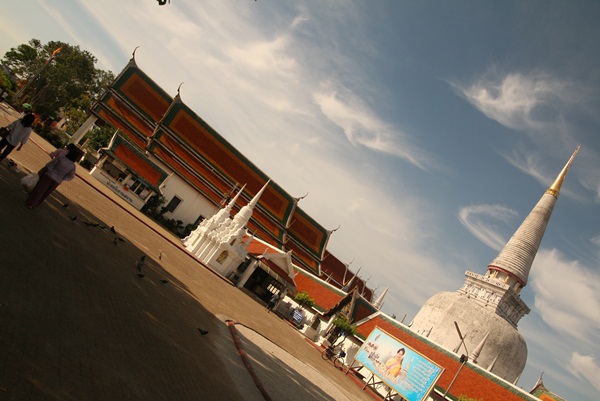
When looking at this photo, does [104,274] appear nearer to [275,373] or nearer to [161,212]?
[275,373]

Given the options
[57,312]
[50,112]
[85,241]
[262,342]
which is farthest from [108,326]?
[50,112]

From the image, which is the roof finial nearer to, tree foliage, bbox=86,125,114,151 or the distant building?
the distant building

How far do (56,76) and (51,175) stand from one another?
211 feet

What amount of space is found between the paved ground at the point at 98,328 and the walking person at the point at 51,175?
344mm

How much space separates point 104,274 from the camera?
9.04 meters

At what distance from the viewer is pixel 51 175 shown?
32.0 feet

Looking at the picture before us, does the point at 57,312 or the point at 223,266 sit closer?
the point at 57,312

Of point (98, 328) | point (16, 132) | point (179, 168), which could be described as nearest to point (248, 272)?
point (179, 168)

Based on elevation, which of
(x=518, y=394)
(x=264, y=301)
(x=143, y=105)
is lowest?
(x=264, y=301)

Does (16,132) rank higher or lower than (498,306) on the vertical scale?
lower

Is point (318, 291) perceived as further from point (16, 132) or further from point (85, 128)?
point (16, 132)

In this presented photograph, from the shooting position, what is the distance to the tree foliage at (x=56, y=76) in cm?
6000

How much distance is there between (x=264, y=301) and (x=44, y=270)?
909 inches

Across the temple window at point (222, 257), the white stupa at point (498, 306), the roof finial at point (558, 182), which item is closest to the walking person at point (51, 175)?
the temple window at point (222, 257)
